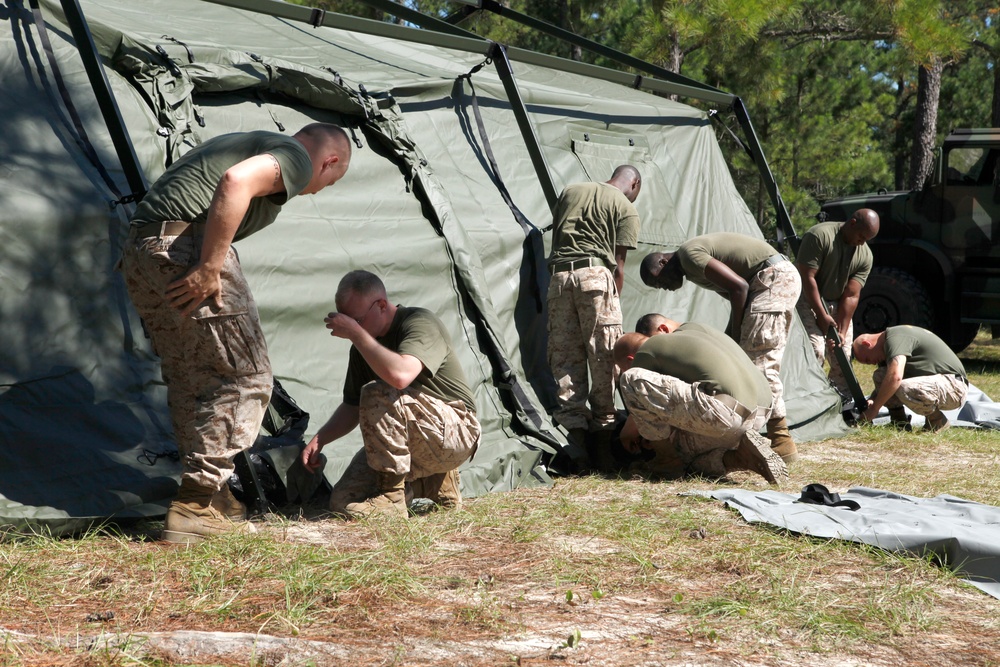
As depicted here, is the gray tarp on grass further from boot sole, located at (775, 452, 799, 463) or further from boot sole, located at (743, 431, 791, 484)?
boot sole, located at (775, 452, 799, 463)

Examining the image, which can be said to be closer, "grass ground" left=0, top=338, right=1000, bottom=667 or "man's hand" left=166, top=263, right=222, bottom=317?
"grass ground" left=0, top=338, right=1000, bottom=667

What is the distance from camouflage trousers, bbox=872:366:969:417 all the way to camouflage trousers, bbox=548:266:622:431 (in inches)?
98.6

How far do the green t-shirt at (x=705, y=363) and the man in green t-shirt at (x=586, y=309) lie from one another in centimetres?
34

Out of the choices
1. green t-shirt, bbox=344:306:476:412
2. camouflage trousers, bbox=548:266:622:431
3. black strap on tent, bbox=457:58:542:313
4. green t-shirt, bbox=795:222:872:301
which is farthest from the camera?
green t-shirt, bbox=795:222:872:301

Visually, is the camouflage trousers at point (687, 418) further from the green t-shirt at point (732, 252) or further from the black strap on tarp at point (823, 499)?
the green t-shirt at point (732, 252)

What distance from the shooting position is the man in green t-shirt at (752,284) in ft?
20.0

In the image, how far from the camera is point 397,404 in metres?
4.11

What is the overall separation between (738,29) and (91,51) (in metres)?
8.70

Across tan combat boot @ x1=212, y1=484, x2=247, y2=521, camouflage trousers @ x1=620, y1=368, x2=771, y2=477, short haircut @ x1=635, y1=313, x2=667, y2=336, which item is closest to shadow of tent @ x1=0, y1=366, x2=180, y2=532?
tan combat boot @ x1=212, y1=484, x2=247, y2=521

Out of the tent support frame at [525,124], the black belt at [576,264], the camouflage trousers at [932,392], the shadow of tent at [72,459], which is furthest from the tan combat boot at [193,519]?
the camouflage trousers at [932,392]

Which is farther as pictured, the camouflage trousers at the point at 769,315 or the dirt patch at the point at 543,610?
the camouflage trousers at the point at 769,315

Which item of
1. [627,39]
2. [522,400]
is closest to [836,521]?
[522,400]

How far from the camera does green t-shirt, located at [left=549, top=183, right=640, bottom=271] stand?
5762mm

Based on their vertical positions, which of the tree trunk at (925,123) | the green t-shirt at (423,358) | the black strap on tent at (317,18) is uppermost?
the tree trunk at (925,123)
